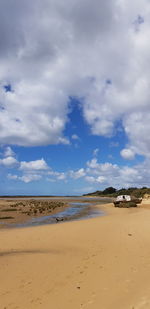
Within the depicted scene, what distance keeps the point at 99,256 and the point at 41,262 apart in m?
2.48

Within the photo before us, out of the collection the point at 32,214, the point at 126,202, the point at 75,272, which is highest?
the point at 126,202

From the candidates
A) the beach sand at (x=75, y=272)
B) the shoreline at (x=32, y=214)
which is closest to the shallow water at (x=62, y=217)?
the shoreline at (x=32, y=214)

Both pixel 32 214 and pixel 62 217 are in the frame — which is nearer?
pixel 62 217

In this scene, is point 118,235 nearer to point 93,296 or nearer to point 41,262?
point 41,262

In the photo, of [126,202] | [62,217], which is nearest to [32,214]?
[62,217]

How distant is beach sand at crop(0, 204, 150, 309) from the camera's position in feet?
21.7

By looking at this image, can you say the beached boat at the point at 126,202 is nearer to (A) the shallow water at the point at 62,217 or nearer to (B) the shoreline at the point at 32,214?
(B) the shoreline at the point at 32,214

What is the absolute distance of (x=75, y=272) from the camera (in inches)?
350

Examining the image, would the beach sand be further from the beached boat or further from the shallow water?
the beached boat

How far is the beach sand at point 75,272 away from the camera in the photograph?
260 inches

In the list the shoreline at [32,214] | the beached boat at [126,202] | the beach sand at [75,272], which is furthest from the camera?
the beached boat at [126,202]

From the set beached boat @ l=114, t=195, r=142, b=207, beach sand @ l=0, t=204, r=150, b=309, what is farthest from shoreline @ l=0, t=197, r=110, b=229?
beach sand @ l=0, t=204, r=150, b=309

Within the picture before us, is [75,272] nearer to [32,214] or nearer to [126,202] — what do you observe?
[32,214]

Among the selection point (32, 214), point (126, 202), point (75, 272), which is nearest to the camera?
point (75, 272)
